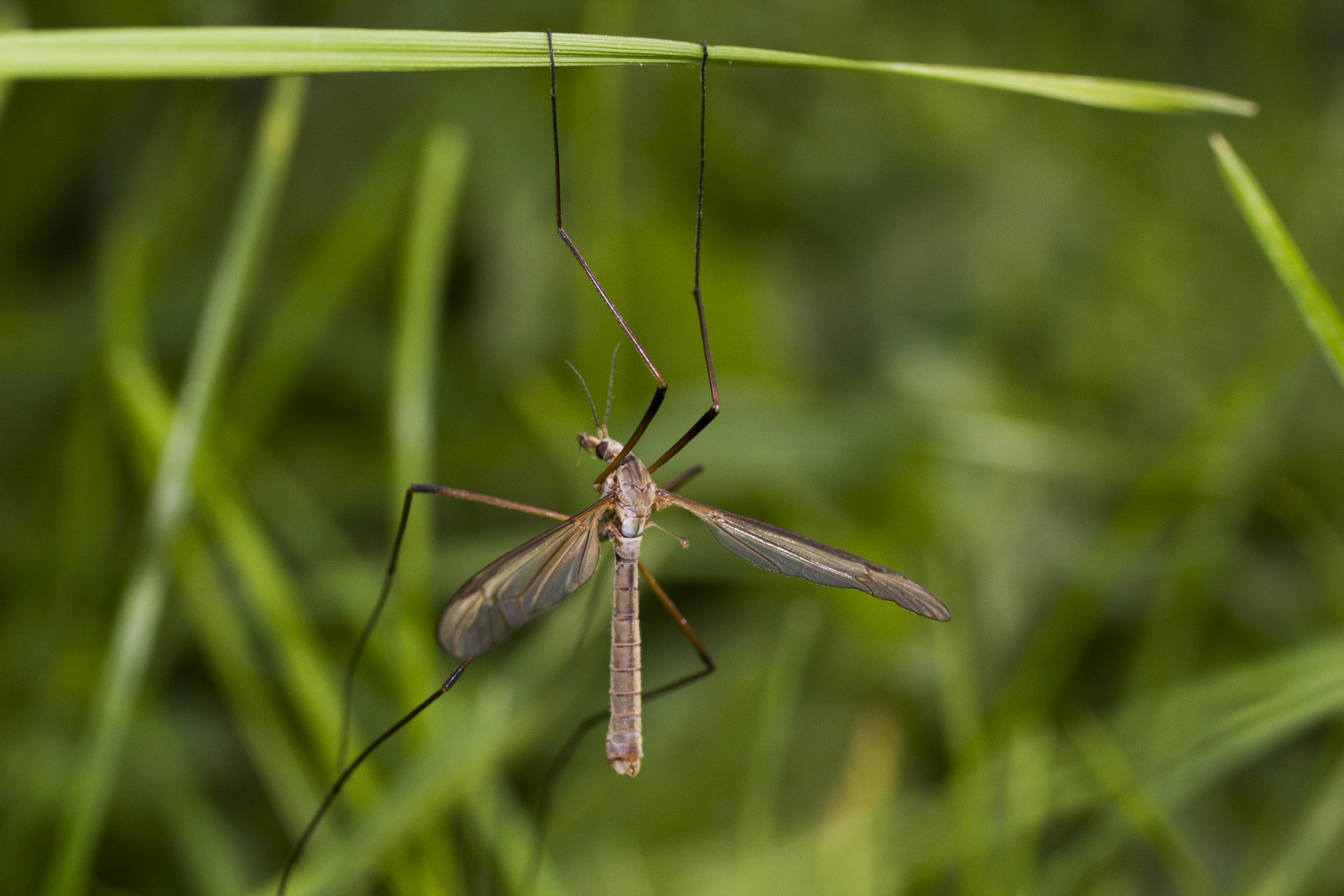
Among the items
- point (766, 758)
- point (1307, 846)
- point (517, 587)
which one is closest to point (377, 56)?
A: point (517, 587)

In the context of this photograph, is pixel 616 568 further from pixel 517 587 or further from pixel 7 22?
pixel 7 22

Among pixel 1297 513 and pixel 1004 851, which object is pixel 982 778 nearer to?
pixel 1004 851

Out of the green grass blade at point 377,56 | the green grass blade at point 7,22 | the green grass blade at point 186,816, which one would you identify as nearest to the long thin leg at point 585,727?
the green grass blade at point 186,816

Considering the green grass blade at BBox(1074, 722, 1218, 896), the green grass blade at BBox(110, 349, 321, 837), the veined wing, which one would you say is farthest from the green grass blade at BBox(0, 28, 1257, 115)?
the green grass blade at BBox(1074, 722, 1218, 896)

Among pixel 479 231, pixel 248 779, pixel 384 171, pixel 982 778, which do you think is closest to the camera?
pixel 982 778

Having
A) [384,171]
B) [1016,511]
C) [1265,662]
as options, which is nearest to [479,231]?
[384,171]

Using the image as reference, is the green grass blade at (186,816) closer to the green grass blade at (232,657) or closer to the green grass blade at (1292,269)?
the green grass blade at (232,657)

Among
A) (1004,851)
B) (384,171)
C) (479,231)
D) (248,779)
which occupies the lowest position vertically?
(248,779)
